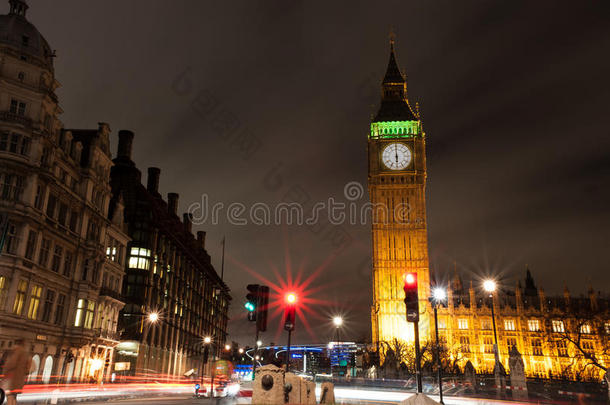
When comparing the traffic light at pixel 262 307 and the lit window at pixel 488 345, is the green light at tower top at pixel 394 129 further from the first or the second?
the traffic light at pixel 262 307

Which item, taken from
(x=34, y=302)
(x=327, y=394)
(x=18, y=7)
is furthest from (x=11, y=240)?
(x=327, y=394)

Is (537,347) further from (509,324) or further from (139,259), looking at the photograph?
(139,259)

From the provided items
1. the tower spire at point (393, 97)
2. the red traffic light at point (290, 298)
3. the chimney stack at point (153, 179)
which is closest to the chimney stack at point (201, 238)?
the chimney stack at point (153, 179)

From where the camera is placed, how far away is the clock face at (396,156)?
380 feet

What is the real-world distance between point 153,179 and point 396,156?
60.3 m

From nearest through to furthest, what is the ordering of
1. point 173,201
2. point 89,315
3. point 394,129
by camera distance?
1. point 89,315
2. point 173,201
3. point 394,129

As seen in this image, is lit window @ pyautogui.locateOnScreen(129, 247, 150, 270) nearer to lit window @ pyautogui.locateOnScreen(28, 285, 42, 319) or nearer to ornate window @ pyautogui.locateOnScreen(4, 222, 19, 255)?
lit window @ pyautogui.locateOnScreen(28, 285, 42, 319)

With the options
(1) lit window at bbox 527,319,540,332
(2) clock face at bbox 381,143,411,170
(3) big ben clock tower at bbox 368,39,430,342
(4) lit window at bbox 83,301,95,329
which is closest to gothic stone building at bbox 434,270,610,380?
(1) lit window at bbox 527,319,540,332

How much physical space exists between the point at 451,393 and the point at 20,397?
1139 inches

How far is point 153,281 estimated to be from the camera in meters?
68.1

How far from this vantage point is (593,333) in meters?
108

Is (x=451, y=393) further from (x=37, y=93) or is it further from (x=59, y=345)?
(x=37, y=93)

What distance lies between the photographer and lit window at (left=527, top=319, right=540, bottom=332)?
375 ft

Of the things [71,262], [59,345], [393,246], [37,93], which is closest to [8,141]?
[37,93]
